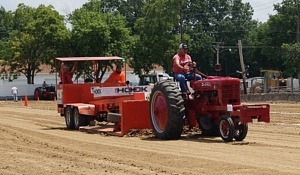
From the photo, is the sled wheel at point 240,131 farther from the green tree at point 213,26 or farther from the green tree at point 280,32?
the green tree at point 213,26

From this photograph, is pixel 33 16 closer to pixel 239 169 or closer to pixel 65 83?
pixel 65 83

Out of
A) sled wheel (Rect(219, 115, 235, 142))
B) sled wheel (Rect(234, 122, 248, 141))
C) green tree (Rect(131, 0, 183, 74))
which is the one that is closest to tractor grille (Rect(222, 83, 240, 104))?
sled wheel (Rect(219, 115, 235, 142))

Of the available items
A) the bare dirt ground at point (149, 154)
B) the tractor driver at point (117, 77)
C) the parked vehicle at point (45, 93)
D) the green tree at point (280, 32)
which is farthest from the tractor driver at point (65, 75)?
the green tree at point (280, 32)

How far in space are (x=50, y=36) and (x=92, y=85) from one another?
148 feet

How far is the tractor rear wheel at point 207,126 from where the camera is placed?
1602 centimetres

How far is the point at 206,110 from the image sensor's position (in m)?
15.4

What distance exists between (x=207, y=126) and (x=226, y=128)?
1620mm

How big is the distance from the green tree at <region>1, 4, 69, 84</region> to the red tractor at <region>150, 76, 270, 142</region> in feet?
162

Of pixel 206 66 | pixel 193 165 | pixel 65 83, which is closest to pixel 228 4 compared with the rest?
pixel 206 66

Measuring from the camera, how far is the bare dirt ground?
10.6 m

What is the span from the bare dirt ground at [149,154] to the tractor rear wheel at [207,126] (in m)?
0.26

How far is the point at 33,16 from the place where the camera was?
68.2 meters

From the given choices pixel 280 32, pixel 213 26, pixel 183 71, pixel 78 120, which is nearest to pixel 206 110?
pixel 183 71

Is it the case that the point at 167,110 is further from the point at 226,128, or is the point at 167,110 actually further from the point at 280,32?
the point at 280,32
